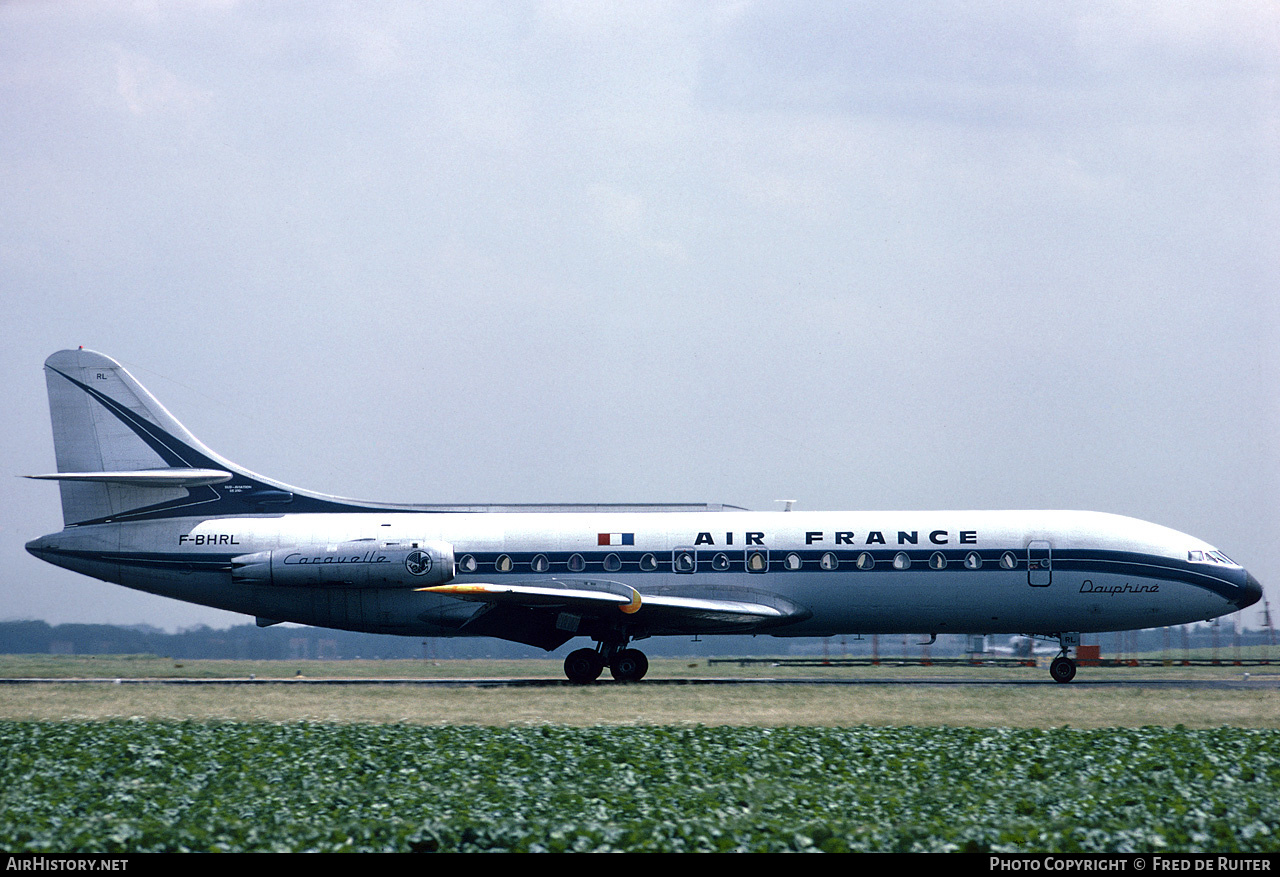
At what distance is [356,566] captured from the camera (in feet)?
103

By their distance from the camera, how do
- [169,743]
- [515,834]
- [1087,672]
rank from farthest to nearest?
1. [1087,672]
2. [169,743]
3. [515,834]

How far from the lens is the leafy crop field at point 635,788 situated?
13242 millimetres

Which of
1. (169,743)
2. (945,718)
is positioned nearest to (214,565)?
(169,743)

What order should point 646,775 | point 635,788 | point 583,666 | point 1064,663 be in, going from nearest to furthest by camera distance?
point 635,788 < point 646,775 < point 583,666 < point 1064,663

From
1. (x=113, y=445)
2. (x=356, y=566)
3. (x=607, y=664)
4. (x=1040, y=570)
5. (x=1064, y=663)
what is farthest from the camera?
(x=113, y=445)

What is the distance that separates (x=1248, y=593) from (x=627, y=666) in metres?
15.4

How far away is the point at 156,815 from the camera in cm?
1429

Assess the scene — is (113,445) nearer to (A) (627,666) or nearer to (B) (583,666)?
(B) (583,666)

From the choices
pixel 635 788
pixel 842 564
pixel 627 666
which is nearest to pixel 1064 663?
pixel 842 564

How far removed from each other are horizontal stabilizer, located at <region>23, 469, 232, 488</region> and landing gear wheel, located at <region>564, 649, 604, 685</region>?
10.2 meters

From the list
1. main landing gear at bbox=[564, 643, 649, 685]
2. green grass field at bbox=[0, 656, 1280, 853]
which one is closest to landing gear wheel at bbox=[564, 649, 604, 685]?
main landing gear at bbox=[564, 643, 649, 685]

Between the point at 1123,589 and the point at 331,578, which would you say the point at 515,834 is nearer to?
the point at 331,578

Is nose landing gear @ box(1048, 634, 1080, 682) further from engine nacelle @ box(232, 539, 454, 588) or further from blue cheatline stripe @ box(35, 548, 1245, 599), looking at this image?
engine nacelle @ box(232, 539, 454, 588)
